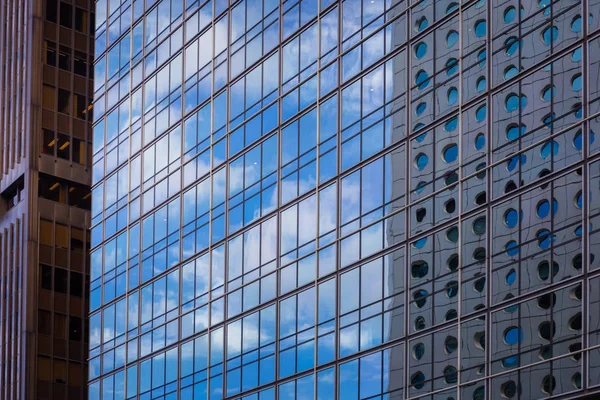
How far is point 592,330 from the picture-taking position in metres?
34.4

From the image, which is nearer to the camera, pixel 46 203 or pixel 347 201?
pixel 347 201

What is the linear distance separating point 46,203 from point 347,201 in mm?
35266

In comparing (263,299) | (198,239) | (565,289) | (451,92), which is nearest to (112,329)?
(198,239)

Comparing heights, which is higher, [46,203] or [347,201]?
[46,203]

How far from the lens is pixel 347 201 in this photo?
4544 cm

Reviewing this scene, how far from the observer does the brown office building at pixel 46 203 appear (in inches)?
2936

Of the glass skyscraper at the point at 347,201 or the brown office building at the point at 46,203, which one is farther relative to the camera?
the brown office building at the point at 46,203

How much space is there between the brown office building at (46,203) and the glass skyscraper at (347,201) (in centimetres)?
1205

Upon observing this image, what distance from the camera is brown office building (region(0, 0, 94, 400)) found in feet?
245

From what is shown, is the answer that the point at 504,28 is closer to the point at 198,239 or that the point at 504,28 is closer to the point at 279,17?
the point at 279,17

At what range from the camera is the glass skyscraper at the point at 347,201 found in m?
36.4

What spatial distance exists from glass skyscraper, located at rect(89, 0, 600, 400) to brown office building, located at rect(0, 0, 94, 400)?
1205 centimetres

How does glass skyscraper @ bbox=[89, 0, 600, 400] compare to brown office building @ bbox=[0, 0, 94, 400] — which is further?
brown office building @ bbox=[0, 0, 94, 400]

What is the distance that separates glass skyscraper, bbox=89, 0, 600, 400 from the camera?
36.4 meters
